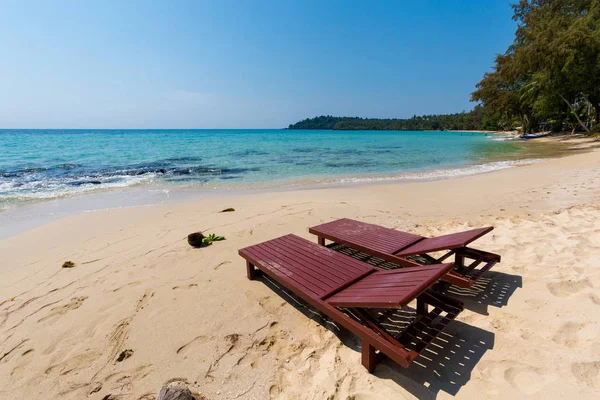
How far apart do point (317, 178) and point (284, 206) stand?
6.61 m

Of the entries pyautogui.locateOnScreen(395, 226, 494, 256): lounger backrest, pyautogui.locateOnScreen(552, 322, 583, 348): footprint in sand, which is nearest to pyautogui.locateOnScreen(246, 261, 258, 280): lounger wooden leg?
pyautogui.locateOnScreen(395, 226, 494, 256): lounger backrest

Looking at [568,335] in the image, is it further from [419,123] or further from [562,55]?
[419,123]

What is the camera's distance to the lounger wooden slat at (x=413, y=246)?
3.78m

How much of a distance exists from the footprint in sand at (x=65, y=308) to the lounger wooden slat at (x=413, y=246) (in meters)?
3.66

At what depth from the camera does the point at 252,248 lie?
177 inches

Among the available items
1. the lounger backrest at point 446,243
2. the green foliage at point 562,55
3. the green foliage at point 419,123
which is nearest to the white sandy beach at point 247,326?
the lounger backrest at point 446,243

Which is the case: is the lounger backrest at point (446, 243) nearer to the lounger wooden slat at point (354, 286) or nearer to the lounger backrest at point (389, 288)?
the lounger wooden slat at point (354, 286)

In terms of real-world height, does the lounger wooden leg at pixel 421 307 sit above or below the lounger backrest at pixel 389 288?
below

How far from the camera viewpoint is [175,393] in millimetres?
2246

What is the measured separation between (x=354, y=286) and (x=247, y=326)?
1331 millimetres

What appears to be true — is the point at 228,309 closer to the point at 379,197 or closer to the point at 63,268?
the point at 63,268

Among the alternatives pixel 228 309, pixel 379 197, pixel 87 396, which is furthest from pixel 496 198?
pixel 87 396

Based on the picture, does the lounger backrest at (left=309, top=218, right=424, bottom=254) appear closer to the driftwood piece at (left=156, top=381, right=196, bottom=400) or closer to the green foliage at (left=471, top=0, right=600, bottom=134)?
the driftwood piece at (left=156, top=381, right=196, bottom=400)

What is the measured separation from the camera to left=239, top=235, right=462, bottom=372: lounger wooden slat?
2.48 meters
